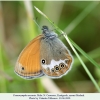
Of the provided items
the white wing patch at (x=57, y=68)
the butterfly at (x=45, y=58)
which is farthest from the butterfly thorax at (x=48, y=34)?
the white wing patch at (x=57, y=68)

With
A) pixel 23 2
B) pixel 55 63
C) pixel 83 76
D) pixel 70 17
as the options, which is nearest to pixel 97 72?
pixel 83 76

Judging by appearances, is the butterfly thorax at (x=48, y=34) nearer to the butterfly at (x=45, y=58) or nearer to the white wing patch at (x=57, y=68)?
the butterfly at (x=45, y=58)

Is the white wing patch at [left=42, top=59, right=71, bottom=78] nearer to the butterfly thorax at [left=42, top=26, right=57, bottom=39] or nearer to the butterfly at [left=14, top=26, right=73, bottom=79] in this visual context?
the butterfly at [left=14, top=26, right=73, bottom=79]

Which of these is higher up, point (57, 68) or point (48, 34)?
point (48, 34)

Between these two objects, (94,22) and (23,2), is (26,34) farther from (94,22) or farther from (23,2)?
(94,22)

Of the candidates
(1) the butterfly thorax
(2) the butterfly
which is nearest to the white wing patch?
(2) the butterfly
